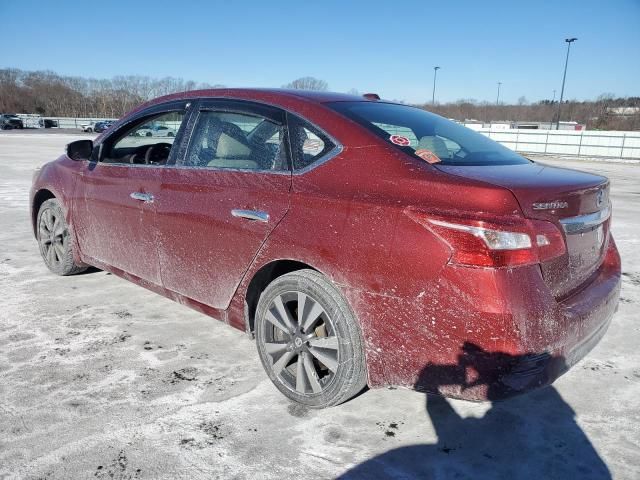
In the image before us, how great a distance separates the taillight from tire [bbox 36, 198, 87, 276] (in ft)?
11.9

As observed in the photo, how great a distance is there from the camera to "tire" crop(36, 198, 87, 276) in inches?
180

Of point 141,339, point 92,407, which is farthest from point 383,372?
point 141,339

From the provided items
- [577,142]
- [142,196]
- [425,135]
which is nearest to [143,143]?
[142,196]

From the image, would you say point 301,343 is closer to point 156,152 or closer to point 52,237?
point 156,152

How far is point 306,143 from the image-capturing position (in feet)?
9.04

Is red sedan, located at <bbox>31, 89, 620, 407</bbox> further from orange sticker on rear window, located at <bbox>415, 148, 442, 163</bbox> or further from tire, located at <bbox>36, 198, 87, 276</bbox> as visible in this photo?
tire, located at <bbox>36, 198, 87, 276</bbox>

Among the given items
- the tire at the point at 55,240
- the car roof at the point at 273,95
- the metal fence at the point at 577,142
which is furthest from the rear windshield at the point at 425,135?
the metal fence at the point at 577,142

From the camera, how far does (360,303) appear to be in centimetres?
239

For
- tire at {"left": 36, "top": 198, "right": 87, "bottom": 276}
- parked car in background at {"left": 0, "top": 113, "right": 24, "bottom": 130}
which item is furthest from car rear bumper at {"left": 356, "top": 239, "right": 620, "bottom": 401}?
parked car in background at {"left": 0, "top": 113, "right": 24, "bottom": 130}

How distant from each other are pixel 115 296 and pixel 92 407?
6.00ft

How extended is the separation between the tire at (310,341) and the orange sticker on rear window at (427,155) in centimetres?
77

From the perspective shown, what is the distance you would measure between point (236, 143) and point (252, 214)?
570mm

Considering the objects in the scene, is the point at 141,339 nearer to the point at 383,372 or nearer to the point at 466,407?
the point at 383,372

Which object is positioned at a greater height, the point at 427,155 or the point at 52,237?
the point at 427,155
